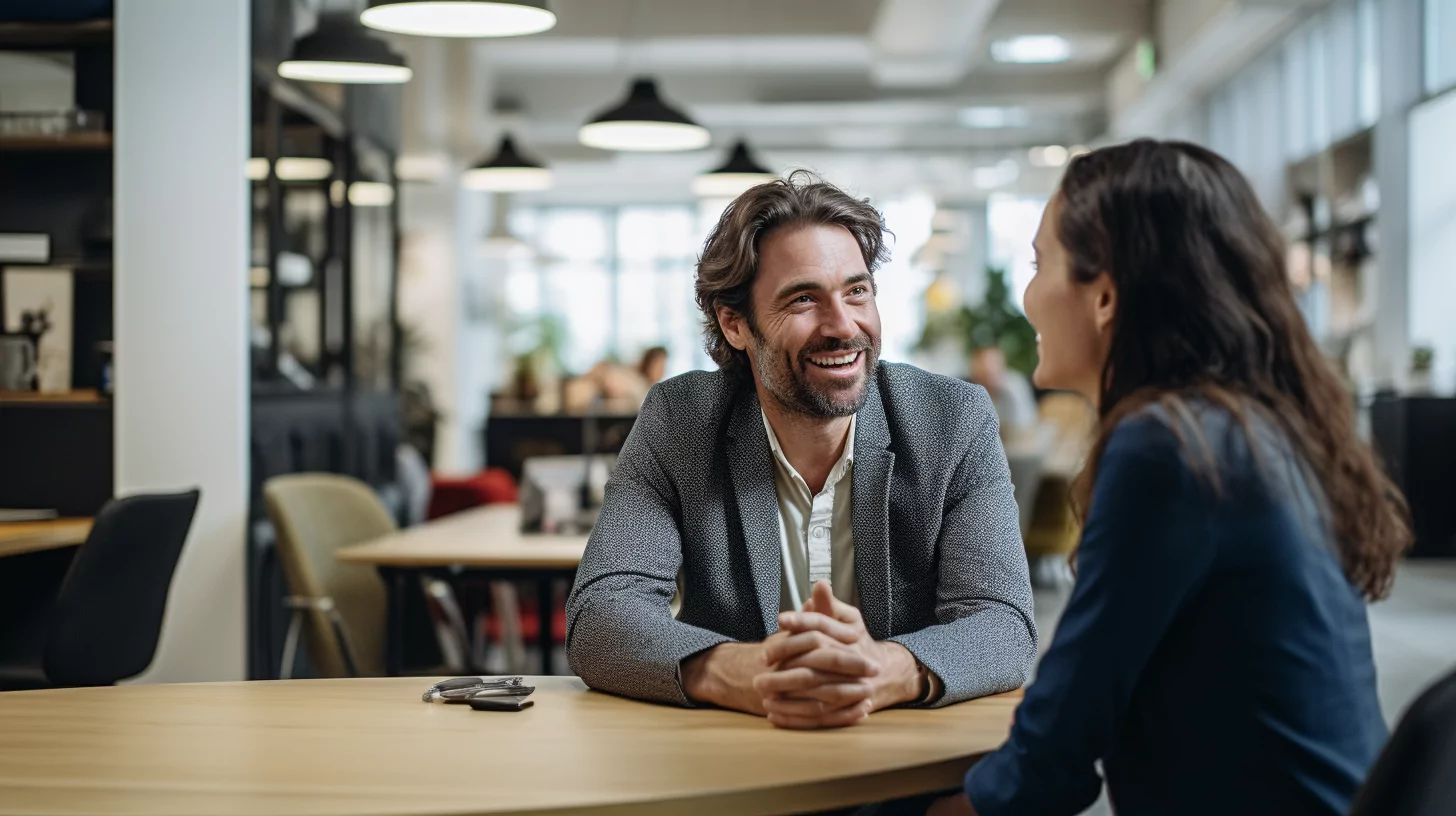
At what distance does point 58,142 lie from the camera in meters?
4.74

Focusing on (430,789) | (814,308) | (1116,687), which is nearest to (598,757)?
(430,789)

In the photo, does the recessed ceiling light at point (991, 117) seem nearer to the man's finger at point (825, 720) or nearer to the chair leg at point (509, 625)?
the chair leg at point (509, 625)

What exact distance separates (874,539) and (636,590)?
34 cm

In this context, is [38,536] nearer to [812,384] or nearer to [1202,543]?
[812,384]

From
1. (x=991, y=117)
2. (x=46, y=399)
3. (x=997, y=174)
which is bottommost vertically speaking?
(x=46, y=399)

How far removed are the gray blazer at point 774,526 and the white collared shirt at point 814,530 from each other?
36mm

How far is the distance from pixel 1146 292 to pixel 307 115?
5170 mm

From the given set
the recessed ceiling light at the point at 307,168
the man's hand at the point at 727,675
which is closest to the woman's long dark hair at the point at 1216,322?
the man's hand at the point at 727,675

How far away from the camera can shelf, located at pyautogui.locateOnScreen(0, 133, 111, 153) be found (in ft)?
15.5

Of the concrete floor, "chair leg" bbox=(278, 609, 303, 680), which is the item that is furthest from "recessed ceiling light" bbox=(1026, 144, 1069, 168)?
"chair leg" bbox=(278, 609, 303, 680)

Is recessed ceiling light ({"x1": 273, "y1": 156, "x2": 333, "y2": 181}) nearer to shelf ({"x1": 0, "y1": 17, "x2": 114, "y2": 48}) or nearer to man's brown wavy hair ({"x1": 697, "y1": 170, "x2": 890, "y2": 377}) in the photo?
shelf ({"x1": 0, "y1": 17, "x2": 114, "y2": 48})

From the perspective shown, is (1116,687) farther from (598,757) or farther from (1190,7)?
(1190,7)

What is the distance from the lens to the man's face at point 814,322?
2.11 m

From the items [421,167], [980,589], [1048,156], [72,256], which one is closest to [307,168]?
[72,256]
